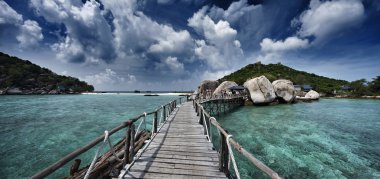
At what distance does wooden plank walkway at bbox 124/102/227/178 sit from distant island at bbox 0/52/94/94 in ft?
438

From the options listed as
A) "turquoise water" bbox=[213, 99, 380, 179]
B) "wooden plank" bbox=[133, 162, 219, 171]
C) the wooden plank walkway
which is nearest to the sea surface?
"turquoise water" bbox=[213, 99, 380, 179]

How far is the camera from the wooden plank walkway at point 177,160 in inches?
165

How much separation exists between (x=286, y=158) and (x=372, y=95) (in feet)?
274

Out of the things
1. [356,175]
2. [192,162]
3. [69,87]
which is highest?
[69,87]

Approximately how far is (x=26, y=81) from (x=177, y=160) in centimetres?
14453

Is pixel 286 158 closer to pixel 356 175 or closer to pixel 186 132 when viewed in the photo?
pixel 356 175

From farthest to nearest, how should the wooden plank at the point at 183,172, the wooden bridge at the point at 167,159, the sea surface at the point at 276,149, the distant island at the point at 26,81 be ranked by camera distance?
the distant island at the point at 26,81 < the sea surface at the point at 276,149 < the wooden plank at the point at 183,172 < the wooden bridge at the point at 167,159

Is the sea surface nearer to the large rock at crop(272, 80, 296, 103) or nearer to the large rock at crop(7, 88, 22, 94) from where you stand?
the large rock at crop(272, 80, 296, 103)

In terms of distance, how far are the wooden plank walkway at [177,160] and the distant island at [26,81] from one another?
438 feet

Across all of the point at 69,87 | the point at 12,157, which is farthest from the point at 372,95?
the point at 69,87

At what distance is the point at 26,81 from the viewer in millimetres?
104750

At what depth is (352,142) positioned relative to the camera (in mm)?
12609

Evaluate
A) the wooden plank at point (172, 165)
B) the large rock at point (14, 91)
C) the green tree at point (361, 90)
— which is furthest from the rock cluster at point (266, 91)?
the large rock at point (14, 91)

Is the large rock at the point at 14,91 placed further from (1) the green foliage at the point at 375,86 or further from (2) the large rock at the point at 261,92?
(1) the green foliage at the point at 375,86
